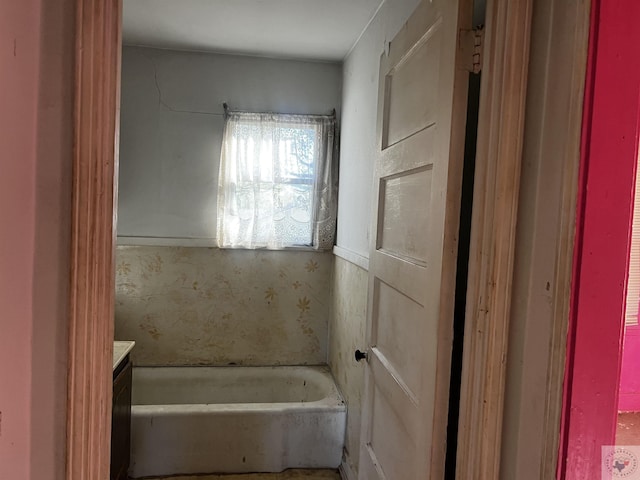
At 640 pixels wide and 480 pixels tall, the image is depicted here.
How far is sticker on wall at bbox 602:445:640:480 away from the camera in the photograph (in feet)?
3.08

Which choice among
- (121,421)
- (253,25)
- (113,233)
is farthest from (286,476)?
(253,25)

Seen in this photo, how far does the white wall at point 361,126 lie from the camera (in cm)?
218

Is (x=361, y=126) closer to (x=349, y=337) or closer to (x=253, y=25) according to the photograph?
(x=253, y=25)

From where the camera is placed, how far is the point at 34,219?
2.89ft

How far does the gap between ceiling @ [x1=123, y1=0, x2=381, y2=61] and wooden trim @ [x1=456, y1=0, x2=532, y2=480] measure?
139cm

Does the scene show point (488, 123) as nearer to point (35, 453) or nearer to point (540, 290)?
point (540, 290)

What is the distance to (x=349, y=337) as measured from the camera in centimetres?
262

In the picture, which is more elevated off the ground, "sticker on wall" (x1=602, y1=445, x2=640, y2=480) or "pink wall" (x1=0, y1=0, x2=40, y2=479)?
"pink wall" (x1=0, y1=0, x2=40, y2=479)

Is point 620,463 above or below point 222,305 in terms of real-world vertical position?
above

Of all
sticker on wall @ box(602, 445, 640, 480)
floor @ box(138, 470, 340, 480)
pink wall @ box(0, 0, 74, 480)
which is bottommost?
floor @ box(138, 470, 340, 480)

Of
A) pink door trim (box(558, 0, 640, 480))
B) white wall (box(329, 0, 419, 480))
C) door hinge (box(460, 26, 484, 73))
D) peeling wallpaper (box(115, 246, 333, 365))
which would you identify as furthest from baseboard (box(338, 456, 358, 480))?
door hinge (box(460, 26, 484, 73))

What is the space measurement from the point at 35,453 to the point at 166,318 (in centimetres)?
221

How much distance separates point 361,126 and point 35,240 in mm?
1893

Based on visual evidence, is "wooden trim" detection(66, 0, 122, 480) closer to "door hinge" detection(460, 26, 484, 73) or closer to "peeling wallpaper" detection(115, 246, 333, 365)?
"door hinge" detection(460, 26, 484, 73)
